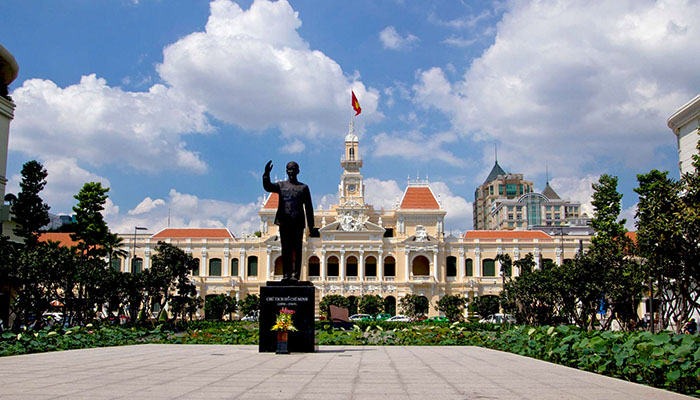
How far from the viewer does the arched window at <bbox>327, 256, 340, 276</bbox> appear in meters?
67.0

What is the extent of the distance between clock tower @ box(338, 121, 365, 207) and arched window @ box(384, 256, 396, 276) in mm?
6914

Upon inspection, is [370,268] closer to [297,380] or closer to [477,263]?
[477,263]

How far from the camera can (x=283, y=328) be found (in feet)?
45.6

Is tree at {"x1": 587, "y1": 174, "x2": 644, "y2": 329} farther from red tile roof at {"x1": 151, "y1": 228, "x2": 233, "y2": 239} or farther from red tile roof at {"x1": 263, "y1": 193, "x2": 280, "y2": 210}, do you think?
red tile roof at {"x1": 151, "y1": 228, "x2": 233, "y2": 239}

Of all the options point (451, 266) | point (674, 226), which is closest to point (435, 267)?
point (451, 266)

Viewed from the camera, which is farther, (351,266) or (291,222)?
(351,266)

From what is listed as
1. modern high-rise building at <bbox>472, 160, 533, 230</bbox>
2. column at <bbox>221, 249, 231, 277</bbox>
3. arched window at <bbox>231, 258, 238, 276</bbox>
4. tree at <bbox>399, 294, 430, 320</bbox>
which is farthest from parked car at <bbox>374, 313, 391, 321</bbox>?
modern high-rise building at <bbox>472, 160, 533, 230</bbox>

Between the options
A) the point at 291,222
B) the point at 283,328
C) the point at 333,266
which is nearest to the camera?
the point at 283,328

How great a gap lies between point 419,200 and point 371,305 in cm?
1657

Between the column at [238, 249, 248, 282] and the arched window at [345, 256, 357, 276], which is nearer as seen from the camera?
the column at [238, 249, 248, 282]

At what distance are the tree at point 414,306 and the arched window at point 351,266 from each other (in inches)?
399

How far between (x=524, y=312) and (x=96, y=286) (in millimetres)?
24901

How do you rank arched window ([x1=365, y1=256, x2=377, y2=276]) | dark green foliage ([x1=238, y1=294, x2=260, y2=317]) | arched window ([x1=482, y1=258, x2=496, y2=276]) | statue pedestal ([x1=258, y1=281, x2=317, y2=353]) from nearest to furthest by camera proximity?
statue pedestal ([x1=258, y1=281, x2=317, y2=353])
dark green foliage ([x1=238, y1=294, x2=260, y2=317])
arched window ([x1=482, y1=258, x2=496, y2=276])
arched window ([x1=365, y1=256, x2=377, y2=276])

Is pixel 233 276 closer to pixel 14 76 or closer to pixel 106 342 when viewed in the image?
pixel 14 76
